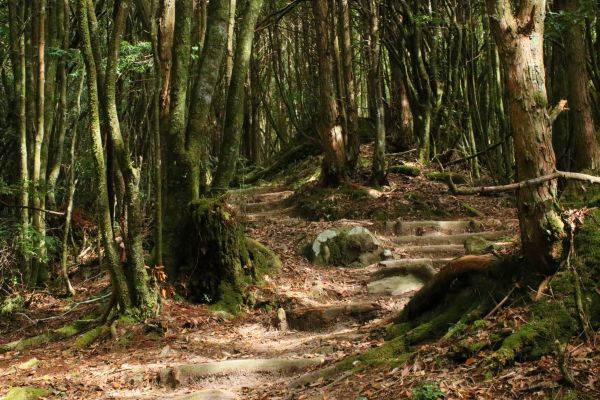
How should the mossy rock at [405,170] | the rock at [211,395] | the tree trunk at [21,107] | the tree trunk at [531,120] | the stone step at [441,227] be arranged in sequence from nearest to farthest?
the tree trunk at [531,120]
the rock at [211,395]
the tree trunk at [21,107]
the stone step at [441,227]
the mossy rock at [405,170]

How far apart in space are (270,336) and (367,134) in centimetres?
1152

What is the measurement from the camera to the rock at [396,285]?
7.68 metres

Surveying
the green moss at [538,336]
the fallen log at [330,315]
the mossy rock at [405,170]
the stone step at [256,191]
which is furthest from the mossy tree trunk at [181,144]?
the stone step at [256,191]

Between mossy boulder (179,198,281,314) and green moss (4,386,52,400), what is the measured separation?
262 cm

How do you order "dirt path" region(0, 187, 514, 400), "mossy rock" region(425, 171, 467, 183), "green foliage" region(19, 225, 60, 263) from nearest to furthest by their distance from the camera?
"dirt path" region(0, 187, 514, 400), "green foliage" region(19, 225, 60, 263), "mossy rock" region(425, 171, 467, 183)

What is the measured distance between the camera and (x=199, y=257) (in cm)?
759

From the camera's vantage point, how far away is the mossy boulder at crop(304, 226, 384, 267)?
922cm

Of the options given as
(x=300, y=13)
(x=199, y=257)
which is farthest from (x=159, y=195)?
(x=300, y=13)

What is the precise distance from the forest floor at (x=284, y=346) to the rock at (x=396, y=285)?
13cm

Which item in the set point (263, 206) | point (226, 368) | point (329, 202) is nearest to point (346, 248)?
point (329, 202)

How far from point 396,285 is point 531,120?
14.1 feet

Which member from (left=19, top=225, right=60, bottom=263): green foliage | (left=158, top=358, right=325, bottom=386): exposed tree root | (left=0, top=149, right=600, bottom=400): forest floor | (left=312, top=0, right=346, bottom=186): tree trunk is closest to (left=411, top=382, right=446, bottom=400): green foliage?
(left=0, top=149, right=600, bottom=400): forest floor

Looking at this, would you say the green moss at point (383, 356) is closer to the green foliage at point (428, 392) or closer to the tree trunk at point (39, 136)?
the green foliage at point (428, 392)

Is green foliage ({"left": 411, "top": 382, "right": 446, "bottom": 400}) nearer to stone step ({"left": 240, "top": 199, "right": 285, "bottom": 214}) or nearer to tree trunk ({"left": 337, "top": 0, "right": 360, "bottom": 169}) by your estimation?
tree trunk ({"left": 337, "top": 0, "right": 360, "bottom": 169})
